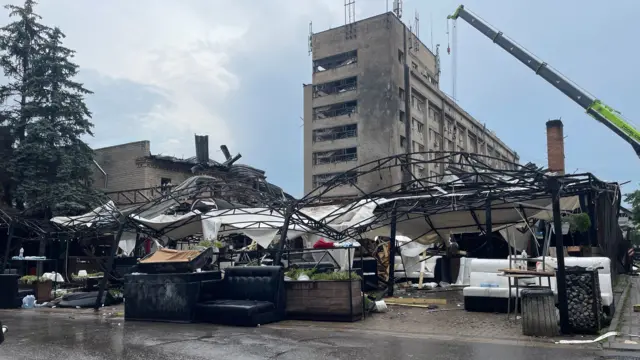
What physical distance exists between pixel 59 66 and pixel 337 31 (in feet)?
115

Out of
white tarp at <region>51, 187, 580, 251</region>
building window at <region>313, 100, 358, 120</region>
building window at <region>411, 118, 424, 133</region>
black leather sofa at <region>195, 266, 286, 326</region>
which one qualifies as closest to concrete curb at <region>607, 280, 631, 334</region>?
white tarp at <region>51, 187, 580, 251</region>

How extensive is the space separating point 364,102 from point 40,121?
3404 centimetres

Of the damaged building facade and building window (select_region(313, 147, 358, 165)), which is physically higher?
building window (select_region(313, 147, 358, 165))

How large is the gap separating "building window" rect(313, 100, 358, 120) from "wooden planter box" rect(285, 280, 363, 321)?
4654cm

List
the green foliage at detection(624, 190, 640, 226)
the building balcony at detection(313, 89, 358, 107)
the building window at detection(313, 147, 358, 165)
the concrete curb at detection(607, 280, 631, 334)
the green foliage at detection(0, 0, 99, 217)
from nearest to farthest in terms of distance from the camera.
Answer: the concrete curb at detection(607, 280, 631, 334) < the green foliage at detection(0, 0, 99, 217) < the green foliage at detection(624, 190, 640, 226) < the building window at detection(313, 147, 358, 165) < the building balcony at detection(313, 89, 358, 107)

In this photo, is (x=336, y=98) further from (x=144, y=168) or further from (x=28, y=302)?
(x=28, y=302)

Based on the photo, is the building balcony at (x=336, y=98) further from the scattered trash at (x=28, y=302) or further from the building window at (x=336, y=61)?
the scattered trash at (x=28, y=302)

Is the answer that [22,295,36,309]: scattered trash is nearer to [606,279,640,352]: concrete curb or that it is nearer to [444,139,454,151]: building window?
[606,279,640,352]: concrete curb

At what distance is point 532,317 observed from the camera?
893cm

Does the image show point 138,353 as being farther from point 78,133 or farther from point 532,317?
point 78,133

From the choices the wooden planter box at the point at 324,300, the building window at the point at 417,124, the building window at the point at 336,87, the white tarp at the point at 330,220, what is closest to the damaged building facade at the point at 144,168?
the white tarp at the point at 330,220

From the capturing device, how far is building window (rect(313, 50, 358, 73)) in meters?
58.4

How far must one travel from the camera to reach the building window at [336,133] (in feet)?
187

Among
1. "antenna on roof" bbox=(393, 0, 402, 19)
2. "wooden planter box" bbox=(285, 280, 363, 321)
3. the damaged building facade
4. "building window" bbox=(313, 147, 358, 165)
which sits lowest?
"wooden planter box" bbox=(285, 280, 363, 321)
